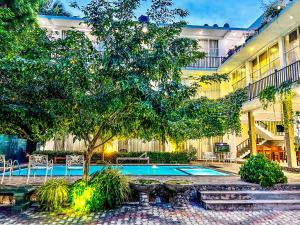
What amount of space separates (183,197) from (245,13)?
159m

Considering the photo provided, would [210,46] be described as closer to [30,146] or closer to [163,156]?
[163,156]

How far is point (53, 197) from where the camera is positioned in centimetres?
608

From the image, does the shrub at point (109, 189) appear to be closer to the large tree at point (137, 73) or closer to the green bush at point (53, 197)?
the green bush at point (53, 197)

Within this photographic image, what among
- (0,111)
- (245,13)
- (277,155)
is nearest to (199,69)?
(277,155)

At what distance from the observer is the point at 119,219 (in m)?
5.46

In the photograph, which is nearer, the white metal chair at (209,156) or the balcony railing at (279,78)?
the balcony railing at (279,78)

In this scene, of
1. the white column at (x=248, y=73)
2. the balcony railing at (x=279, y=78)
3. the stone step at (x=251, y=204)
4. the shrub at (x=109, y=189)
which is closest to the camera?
the shrub at (x=109, y=189)

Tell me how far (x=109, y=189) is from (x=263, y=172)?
4.44 meters

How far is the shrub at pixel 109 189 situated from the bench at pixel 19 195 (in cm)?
158

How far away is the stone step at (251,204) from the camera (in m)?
6.35

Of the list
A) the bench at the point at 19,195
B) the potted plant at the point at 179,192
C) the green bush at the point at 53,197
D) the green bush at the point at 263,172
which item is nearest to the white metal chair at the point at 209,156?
the green bush at the point at 263,172

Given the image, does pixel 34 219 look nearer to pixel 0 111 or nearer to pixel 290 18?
pixel 0 111

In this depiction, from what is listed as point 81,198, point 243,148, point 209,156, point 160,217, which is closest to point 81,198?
point 81,198

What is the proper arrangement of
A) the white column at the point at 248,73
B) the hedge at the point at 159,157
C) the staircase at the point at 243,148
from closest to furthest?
the white column at the point at 248,73
the hedge at the point at 159,157
the staircase at the point at 243,148
